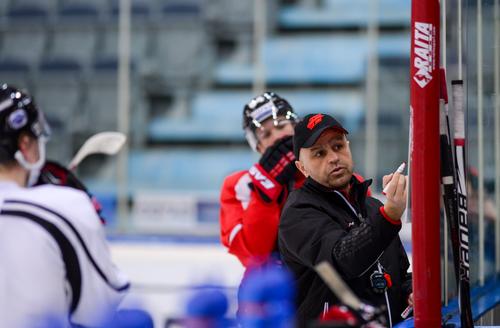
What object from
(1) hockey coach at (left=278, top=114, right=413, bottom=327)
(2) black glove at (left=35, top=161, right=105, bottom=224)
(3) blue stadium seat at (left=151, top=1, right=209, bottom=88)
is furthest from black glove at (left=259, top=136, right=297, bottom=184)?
(3) blue stadium seat at (left=151, top=1, right=209, bottom=88)

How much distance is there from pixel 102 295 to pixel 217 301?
47cm

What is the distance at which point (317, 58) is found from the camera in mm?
7086

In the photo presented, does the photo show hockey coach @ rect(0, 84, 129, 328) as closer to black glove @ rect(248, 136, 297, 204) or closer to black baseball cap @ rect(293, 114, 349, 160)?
black baseball cap @ rect(293, 114, 349, 160)

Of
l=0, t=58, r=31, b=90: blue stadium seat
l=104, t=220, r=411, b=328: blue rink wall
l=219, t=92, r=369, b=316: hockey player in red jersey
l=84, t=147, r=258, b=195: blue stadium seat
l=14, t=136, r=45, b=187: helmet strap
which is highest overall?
l=0, t=58, r=31, b=90: blue stadium seat

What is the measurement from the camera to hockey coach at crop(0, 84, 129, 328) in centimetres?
106

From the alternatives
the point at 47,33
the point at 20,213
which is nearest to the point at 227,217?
the point at 20,213

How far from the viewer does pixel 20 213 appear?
1.07 metres

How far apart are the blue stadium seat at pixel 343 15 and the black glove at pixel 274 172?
4.90 meters

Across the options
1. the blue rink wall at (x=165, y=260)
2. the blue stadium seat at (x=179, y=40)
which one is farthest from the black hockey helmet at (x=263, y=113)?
the blue stadium seat at (x=179, y=40)

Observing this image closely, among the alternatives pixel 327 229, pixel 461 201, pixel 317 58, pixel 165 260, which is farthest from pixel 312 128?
pixel 317 58

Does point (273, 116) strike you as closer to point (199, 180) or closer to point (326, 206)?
point (326, 206)

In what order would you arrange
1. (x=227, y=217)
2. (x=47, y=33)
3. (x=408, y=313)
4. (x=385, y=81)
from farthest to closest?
(x=47, y=33)
(x=385, y=81)
(x=227, y=217)
(x=408, y=313)

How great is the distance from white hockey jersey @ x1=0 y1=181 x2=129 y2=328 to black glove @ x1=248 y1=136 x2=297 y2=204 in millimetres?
820

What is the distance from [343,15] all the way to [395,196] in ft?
21.1
